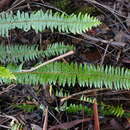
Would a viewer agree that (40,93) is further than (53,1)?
No

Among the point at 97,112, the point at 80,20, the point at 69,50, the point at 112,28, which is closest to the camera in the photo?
the point at 80,20

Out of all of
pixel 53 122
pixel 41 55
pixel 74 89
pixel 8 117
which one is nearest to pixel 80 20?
pixel 41 55

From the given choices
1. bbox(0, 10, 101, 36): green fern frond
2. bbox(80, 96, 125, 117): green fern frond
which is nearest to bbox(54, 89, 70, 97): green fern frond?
bbox(80, 96, 125, 117): green fern frond

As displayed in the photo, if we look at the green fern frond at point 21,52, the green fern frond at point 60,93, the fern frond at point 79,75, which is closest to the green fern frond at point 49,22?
the green fern frond at point 21,52

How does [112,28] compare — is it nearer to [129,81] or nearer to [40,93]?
[129,81]

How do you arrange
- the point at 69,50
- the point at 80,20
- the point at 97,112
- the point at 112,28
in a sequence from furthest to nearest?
the point at 112,28, the point at 69,50, the point at 97,112, the point at 80,20

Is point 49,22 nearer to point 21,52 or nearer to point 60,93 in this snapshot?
point 21,52

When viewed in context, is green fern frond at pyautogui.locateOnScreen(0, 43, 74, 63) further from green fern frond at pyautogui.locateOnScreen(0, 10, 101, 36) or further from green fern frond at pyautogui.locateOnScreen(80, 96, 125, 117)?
green fern frond at pyautogui.locateOnScreen(80, 96, 125, 117)
